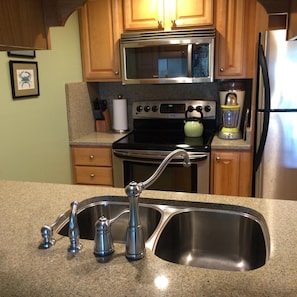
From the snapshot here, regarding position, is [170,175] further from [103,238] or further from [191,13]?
[103,238]

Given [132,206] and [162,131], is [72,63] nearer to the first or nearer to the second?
[162,131]

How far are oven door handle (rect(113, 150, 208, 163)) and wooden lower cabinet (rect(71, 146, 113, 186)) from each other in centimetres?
14

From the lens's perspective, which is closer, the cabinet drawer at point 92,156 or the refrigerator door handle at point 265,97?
the refrigerator door handle at point 265,97

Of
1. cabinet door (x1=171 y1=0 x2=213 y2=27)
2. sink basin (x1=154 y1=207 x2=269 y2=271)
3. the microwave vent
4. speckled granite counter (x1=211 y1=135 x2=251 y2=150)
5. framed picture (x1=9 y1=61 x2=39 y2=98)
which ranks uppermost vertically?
cabinet door (x1=171 y1=0 x2=213 y2=27)

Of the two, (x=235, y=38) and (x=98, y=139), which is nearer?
(x=235, y=38)

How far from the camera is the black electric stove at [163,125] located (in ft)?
8.80

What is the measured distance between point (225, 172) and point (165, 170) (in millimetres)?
476

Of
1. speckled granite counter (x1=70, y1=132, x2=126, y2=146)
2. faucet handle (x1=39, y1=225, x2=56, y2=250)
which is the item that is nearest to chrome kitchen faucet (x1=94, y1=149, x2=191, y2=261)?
faucet handle (x1=39, y1=225, x2=56, y2=250)

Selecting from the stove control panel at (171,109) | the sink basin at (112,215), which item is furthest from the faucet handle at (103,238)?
the stove control panel at (171,109)

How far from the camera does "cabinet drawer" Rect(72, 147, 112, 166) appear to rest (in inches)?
109

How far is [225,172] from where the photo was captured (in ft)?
8.36

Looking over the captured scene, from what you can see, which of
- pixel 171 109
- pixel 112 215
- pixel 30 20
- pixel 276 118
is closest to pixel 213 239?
pixel 112 215

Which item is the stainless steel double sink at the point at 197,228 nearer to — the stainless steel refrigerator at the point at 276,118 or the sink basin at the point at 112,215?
the sink basin at the point at 112,215

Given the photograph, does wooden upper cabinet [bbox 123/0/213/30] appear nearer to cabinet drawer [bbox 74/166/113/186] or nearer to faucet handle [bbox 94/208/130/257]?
cabinet drawer [bbox 74/166/113/186]
